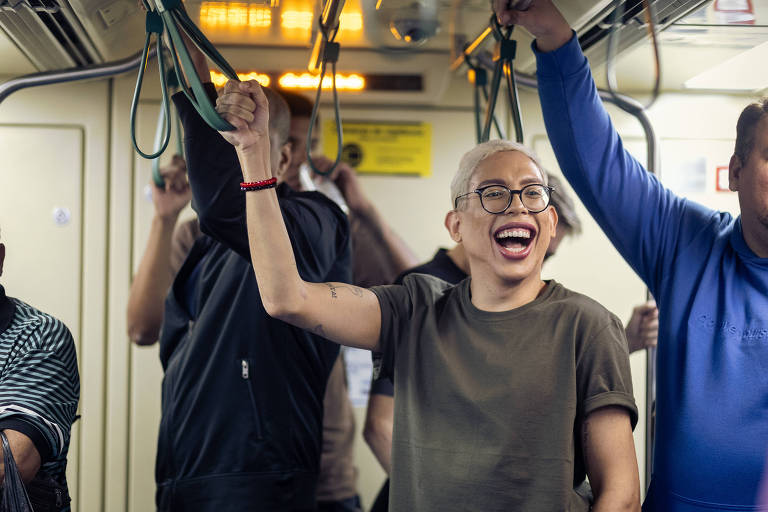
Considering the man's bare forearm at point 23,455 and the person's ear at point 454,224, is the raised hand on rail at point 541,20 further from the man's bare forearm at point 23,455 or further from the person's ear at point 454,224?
the man's bare forearm at point 23,455

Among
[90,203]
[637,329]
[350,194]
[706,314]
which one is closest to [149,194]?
[90,203]

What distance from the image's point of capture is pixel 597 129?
1.51 m

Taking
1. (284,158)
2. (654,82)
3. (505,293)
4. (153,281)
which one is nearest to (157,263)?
(153,281)

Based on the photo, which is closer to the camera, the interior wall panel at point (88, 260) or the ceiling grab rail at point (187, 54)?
the ceiling grab rail at point (187, 54)

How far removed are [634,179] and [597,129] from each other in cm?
12

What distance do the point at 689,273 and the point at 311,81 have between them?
167 cm

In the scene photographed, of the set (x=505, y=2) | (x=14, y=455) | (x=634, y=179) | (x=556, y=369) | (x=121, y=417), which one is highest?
(x=505, y=2)

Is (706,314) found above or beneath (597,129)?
beneath

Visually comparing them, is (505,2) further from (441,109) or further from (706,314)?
(441,109)

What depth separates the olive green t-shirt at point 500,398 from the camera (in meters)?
1.31

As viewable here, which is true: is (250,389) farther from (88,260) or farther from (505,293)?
(88,260)

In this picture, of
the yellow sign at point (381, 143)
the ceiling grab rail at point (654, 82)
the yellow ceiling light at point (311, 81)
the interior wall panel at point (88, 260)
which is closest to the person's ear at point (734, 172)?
the ceiling grab rail at point (654, 82)

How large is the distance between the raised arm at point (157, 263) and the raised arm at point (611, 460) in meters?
1.31

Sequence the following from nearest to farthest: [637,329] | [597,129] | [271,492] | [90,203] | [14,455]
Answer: [14,455] < [597,129] < [271,492] < [637,329] < [90,203]
